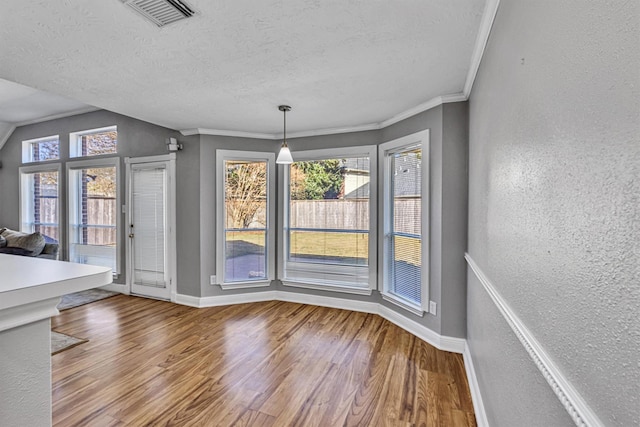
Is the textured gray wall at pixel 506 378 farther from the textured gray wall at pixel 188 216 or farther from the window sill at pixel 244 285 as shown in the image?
the textured gray wall at pixel 188 216

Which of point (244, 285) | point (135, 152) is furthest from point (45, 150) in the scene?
point (244, 285)

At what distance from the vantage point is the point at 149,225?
14.2 ft

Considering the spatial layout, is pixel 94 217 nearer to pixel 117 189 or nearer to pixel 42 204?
pixel 117 189

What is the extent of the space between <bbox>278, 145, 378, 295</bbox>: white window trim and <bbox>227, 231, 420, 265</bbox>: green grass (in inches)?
4.9

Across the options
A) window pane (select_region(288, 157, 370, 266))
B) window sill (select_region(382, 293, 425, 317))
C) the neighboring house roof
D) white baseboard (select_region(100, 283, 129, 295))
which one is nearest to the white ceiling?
the neighboring house roof

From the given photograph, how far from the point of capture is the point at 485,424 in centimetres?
174

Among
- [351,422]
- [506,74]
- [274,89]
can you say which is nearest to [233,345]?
[351,422]

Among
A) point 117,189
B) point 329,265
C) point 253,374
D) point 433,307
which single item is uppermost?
point 117,189

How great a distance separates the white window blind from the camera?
14.0 feet

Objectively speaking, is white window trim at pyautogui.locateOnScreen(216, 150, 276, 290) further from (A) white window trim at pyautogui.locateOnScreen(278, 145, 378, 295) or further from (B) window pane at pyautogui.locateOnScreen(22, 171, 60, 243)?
(B) window pane at pyautogui.locateOnScreen(22, 171, 60, 243)

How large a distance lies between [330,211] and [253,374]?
216 centimetres

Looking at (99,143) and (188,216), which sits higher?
(99,143)

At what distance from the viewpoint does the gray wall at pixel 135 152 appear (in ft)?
13.4

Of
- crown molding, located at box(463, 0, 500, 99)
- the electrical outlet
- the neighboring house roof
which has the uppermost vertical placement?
crown molding, located at box(463, 0, 500, 99)
